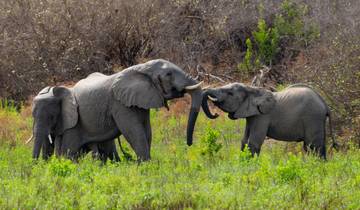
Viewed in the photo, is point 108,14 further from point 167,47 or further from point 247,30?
point 247,30

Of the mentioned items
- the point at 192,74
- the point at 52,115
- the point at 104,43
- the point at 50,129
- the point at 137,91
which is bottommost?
the point at 192,74

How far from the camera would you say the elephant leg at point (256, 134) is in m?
13.0

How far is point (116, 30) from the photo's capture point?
865 inches

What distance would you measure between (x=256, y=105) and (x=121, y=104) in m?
1.89

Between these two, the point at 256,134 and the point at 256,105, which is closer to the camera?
the point at 256,134

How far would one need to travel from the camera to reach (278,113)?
1323 cm

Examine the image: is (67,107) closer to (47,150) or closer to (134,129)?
(47,150)

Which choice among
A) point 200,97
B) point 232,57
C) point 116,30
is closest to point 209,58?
point 232,57

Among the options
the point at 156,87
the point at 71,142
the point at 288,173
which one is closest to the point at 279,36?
the point at 71,142

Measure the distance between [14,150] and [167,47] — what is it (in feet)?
29.4

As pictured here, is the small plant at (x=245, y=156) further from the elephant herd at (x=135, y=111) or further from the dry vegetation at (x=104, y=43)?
the dry vegetation at (x=104, y=43)

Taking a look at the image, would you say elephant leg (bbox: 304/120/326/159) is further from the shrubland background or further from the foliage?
the foliage

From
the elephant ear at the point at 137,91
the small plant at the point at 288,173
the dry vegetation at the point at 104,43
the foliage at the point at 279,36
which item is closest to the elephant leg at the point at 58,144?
the elephant ear at the point at 137,91

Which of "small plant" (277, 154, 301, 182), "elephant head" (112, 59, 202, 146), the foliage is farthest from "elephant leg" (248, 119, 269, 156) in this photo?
the foliage
